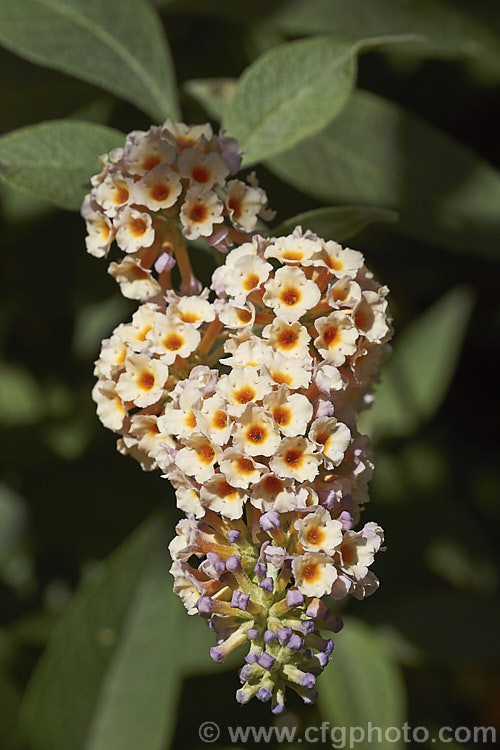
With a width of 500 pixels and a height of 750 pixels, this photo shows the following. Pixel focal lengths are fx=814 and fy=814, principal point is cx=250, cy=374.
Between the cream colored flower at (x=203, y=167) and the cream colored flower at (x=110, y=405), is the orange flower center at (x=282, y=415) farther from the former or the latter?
the cream colored flower at (x=203, y=167)

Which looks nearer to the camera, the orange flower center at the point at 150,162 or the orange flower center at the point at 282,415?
the orange flower center at the point at 282,415

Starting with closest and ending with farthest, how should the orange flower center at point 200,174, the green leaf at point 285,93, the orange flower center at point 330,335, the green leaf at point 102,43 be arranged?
the orange flower center at point 330,335, the orange flower center at point 200,174, the green leaf at point 285,93, the green leaf at point 102,43

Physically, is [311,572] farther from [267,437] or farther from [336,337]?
[336,337]

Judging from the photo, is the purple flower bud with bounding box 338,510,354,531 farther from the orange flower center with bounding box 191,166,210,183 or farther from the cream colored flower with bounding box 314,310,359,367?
the orange flower center with bounding box 191,166,210,183

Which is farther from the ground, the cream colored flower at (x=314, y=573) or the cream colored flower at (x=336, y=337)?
the cream colored flower at (x=336, y=337)

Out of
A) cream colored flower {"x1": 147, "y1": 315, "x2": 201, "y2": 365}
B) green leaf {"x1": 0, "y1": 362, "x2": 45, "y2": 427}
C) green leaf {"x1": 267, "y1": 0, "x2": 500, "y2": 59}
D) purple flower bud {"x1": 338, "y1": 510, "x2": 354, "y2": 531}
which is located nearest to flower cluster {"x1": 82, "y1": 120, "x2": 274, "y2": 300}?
cream colored flower {"x1": 147, "y1": 315, "x2": 201, "y2": 365}

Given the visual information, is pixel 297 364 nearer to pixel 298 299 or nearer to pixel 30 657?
pixel 298 299

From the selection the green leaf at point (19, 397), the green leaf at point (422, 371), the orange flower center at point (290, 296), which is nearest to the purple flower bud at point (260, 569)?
the orange flower center at point (290, 296)
